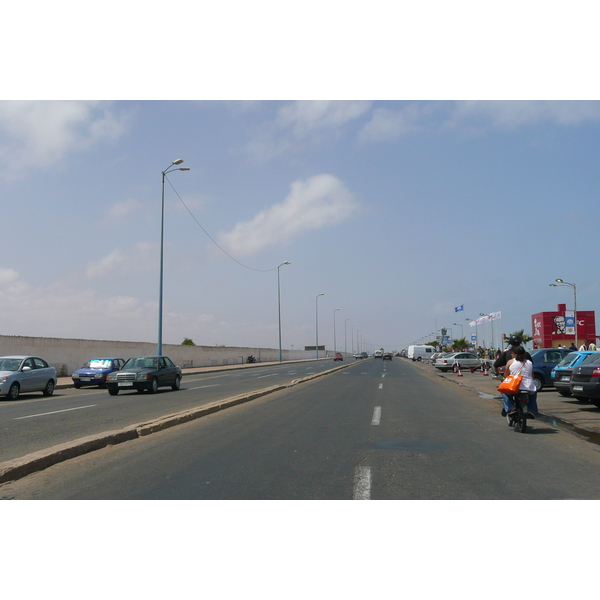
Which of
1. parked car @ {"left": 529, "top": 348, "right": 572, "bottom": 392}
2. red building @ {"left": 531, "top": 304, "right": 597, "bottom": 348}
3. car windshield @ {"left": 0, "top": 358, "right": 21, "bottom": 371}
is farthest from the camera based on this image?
red building @ {"left": 531, "top": 304, "right": 597, "bottom": 348}

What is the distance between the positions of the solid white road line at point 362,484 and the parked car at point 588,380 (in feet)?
30.3

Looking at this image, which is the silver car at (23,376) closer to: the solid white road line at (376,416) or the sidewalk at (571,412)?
the solid white road line at (376,416)

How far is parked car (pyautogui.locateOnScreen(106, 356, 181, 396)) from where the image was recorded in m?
21.1

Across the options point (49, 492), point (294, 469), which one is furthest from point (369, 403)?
point (49, 492)

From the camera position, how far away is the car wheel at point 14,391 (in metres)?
20.2

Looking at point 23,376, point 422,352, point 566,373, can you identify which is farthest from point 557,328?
point 23,376

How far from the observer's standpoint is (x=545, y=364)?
73.8 ft

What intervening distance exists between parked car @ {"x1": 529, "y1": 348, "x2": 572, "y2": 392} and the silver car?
62.9 feet

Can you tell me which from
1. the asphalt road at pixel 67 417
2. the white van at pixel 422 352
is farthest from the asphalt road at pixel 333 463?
the white van at pixel 422 352

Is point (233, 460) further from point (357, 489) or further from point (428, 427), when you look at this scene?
point (428, 427)

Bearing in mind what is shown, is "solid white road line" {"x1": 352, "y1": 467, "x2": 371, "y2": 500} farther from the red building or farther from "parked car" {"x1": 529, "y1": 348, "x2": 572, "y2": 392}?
the red building

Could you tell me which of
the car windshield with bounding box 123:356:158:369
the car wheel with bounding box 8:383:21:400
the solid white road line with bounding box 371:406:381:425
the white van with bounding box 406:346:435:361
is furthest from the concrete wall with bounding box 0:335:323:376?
the white van with bounding box 406:346:435:361

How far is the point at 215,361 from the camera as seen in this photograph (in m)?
63.0

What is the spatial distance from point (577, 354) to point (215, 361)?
161 ft
